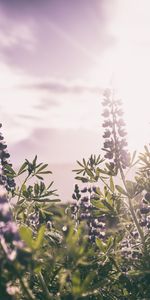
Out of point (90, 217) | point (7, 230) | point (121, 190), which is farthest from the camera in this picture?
point (90, 217)

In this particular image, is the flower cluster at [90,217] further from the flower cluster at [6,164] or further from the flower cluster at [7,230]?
the flower cluster at [7,230]

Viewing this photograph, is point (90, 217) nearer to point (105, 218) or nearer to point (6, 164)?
point (105, 218)

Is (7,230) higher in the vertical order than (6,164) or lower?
lower

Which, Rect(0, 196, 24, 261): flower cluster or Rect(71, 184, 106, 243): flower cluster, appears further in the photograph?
Rect(71, 184, 106, 243): flower cluster

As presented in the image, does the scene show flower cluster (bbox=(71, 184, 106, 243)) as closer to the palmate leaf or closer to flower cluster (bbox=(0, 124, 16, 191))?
the palmate leaf

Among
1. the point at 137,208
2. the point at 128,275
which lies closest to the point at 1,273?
the point at 128,275

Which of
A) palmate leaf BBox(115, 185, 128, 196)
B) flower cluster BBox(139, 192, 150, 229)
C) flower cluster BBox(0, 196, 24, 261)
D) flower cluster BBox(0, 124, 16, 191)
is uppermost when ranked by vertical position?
flower cluster BBox(0, 124, 16, 191)

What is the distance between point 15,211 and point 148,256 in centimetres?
142

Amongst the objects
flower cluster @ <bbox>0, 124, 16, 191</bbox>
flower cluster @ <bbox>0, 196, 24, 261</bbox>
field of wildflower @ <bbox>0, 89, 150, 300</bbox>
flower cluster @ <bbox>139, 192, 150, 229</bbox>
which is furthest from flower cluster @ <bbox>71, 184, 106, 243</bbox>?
flower cluster @ <bbox>0, 196, 24, 261</bbox>

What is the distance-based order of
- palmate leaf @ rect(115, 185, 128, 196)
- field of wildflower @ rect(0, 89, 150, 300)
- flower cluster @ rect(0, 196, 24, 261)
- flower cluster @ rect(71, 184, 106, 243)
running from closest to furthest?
flower cluster @ rect(0, 196, 24, 261) → field of wildflower @ rect(0, 89, 150, 300) → palmate leaf @ rect(115, 185, 128, 196) → flower cluster @ rect(71, 184, 106, 243)

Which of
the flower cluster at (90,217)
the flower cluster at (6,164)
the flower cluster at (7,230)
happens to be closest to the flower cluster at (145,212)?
the flower cluster at (90,217)

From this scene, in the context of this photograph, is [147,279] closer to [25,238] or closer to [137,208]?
[137,208]

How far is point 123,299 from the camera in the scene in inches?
200

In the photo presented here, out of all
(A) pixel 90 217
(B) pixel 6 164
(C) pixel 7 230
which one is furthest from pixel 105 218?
(C) pixel 7 230
